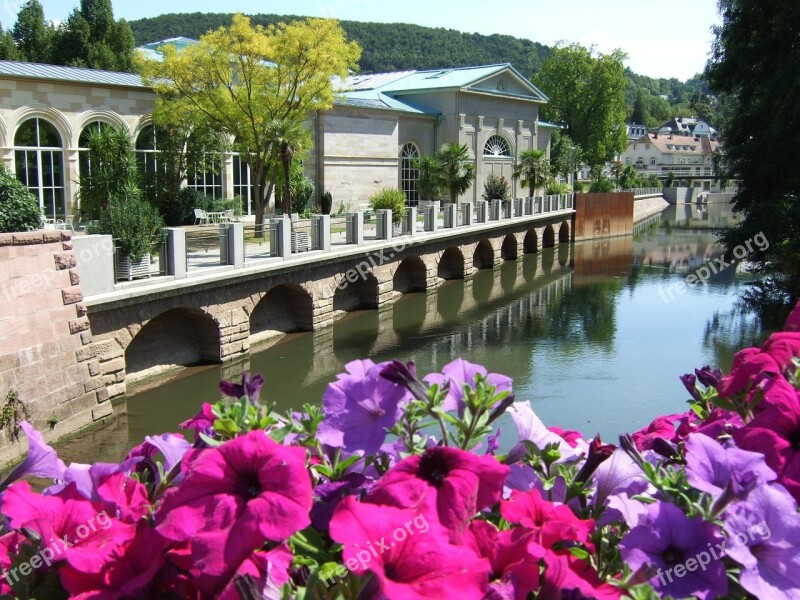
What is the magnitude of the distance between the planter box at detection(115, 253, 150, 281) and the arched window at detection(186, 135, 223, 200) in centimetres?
1022

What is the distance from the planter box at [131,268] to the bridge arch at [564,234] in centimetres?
3276

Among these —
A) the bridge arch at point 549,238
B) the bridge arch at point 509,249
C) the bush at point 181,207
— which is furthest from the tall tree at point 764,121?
the bridge arch at point 549,238

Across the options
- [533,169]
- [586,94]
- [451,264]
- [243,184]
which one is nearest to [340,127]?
[243,184]

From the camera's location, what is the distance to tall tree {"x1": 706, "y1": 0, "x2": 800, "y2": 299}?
2142 centimetres

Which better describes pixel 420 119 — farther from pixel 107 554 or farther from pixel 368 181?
pixel 107 554

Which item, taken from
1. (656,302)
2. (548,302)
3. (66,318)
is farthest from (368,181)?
(66,318)

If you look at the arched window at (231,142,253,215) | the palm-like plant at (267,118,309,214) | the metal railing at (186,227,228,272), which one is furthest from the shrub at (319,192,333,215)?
the metal railing at (186,227,228,272)

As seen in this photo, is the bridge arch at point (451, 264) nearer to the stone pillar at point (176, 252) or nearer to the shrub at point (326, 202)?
the shrub at point (326, 202)

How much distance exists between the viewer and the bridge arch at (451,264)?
30050 mm

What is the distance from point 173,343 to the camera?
16453 mm

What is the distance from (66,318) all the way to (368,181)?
74.9 ft

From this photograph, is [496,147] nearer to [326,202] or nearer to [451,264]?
[451,264]

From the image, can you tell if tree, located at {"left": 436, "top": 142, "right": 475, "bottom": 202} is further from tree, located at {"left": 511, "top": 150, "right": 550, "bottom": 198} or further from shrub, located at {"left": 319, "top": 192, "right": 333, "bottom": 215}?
tree, located at {"left": 511, "top": 150, "right": 550, "bottom": 198}

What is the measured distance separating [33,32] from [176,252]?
1505 inches
